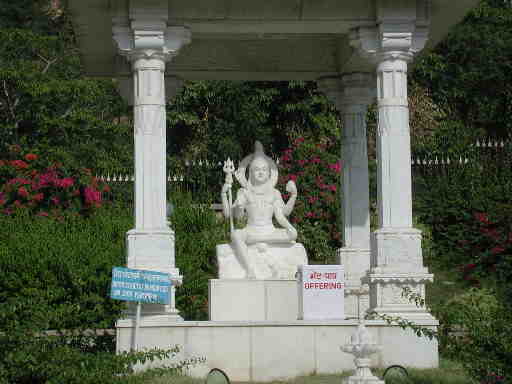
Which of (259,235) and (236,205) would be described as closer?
(259,235)

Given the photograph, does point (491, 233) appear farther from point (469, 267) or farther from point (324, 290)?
point (324, 290)

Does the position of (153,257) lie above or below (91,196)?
below

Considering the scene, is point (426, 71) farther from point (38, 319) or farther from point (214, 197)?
point (38, 319)

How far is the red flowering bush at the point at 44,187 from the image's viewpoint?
23703mm

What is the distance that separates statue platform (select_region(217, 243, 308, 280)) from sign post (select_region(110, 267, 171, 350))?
65.5 inches

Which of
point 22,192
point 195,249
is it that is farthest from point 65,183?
point 195,249

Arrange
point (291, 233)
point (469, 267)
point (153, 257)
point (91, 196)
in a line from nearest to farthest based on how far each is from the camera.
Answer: point (153, 257), point (291, 233), point (469, 267), point (91, 196)

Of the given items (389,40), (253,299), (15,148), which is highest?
(389,40)

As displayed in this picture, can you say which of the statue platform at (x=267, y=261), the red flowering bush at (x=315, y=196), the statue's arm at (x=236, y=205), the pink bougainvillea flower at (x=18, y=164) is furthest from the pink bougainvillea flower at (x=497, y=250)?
the pink bougainvillea flower at (x=18, y=164)

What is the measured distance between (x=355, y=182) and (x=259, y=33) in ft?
10.4

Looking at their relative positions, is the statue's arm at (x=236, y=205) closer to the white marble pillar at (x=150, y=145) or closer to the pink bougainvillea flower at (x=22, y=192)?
the white marble pillar at (x=150, y=145)

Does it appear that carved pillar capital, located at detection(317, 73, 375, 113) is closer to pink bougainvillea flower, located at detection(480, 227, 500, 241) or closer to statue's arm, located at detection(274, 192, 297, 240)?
statue's arm, located at detection(274, 192, 297, 240)

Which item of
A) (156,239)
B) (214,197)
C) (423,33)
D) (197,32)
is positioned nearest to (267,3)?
(197,32)

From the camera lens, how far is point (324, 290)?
13.5m
